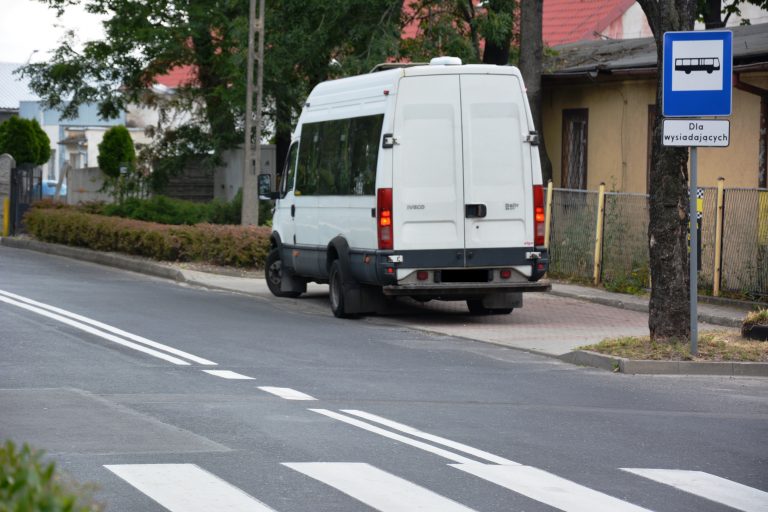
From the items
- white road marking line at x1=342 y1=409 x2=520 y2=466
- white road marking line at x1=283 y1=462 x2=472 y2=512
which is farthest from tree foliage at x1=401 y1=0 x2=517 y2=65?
white road marking line at x1=283 y1=462 x2=472 y2=512

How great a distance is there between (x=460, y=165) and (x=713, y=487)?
8.97m

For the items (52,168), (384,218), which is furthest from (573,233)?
(52,168)

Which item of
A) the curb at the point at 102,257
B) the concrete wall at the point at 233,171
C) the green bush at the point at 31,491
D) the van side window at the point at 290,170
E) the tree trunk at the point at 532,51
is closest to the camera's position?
the green bush at the point at 31,491

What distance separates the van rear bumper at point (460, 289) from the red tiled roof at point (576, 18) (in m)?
31.0

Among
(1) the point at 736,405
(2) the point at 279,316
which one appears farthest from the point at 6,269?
(1) the point at 736,405

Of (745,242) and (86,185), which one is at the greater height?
(86,185)

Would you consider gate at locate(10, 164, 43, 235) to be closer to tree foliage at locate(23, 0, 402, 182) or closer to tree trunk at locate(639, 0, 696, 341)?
tree foliage at locate(23, 0, 402, 182)

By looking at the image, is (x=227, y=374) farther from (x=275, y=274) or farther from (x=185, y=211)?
(x=185, y=211)

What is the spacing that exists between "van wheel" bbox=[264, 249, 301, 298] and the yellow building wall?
668 centimetres

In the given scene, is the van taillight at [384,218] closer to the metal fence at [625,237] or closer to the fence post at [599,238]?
the metal fence at [625,237]

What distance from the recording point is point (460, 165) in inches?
642

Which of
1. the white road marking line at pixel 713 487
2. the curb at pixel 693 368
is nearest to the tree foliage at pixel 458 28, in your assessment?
the curb at pixel 693 368

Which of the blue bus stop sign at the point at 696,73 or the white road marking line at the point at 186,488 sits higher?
the blue bus stop sign at the point at 696,73

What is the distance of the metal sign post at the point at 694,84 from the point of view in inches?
512
